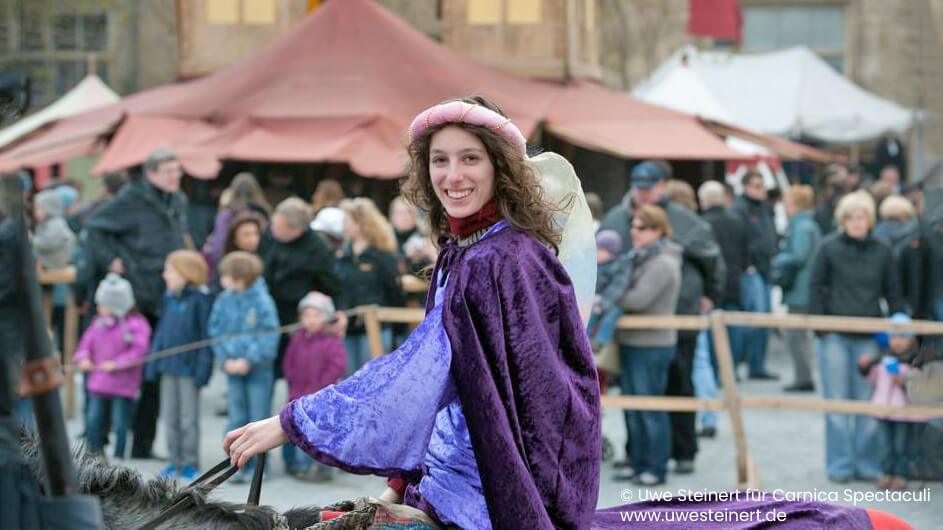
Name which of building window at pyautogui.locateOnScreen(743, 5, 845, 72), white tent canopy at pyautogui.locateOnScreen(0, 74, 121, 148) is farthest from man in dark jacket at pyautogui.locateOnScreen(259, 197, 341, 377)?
building window at pyautogui.locateOnScreen(743, 5, 845, 72)

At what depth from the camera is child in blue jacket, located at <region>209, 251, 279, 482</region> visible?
27.5 ft

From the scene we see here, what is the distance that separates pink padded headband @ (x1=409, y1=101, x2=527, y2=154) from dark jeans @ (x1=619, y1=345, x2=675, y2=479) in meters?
5.32

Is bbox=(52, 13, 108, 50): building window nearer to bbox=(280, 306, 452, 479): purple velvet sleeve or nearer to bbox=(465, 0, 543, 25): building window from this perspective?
bbox=(465, 0, 543, 25): building window

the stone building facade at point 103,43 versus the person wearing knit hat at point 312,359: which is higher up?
the stone building facade at point 103,43

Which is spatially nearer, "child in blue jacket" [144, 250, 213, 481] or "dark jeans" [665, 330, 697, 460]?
"child in blue jacket" [144, 250, 213, 481]

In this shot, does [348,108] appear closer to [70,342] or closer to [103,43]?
[70,342]

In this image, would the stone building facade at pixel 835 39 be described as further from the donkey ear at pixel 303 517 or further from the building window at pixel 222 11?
the donkey ear at pixel 303 517

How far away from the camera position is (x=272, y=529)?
10.0ft

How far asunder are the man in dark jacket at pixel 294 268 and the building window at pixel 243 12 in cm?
922

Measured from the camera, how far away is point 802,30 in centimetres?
2617

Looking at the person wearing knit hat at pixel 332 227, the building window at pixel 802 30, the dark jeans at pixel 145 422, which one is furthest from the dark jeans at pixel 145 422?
the building window at pixel 802 30

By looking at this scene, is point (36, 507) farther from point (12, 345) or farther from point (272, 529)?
point (272, 529)

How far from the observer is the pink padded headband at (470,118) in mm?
3217

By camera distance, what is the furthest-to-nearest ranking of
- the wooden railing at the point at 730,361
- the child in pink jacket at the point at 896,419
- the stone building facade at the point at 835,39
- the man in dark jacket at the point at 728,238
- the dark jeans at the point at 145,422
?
1. the stone building facade at the point at 835,39
2. the man in dark jacket at the point at 728,238
3. the dark jeans at the point at 145,422
4. the child in pink jacket at the point at 896,419
5. the wooden railing at the point at 730,361
